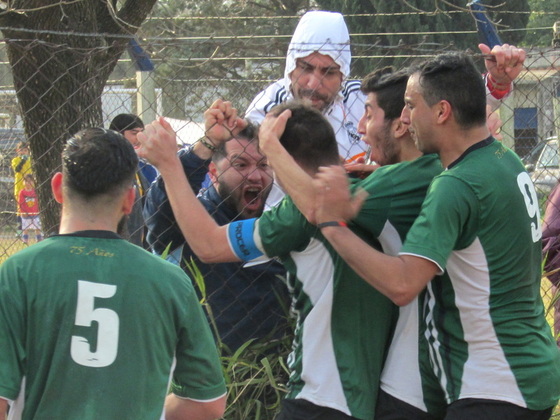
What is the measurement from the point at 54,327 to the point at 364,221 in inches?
41.9

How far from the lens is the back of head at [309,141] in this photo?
2846 millimetres

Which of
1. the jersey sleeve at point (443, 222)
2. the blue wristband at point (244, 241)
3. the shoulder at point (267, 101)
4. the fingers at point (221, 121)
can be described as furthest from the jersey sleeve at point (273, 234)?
the shoulder at point (267, 101)

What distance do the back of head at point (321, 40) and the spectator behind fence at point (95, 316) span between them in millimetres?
1744

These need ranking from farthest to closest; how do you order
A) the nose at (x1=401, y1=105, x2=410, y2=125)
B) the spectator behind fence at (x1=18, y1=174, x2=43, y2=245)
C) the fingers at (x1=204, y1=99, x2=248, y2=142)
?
1. the spectator behind fence at (x1=18, y1=174, x2=43, y2=245)
2. the fingers at (x1=204, y1=99, x2=248, y2=142)
3. the nose at (x1=401, y1=105, x2=410, y2=125)

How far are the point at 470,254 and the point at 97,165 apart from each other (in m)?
1.18

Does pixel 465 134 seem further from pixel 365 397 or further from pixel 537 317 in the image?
pixel 365 397

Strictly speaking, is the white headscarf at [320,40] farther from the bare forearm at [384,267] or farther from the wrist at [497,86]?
the bare forearm at [384,267]


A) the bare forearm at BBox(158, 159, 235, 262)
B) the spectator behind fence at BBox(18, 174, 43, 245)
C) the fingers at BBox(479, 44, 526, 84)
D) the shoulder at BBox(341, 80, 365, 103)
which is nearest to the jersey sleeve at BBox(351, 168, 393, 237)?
the bare forearm at BBox(158, 159, 235, 262)

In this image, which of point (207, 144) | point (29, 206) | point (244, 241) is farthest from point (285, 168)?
point (29, 206)

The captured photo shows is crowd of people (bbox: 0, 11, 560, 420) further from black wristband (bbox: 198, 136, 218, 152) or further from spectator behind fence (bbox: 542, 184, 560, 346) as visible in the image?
spectator behind fence (bbox: 542, 184, 560, 346)

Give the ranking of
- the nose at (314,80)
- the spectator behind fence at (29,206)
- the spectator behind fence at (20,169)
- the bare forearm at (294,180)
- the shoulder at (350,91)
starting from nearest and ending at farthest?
1. the bare forearm at (294,180)
2. the nose at (314,80)
3. the shoulder at (350,91)
4. the spectator behind fence at (20,169)
5. the spectator behind fence at (29,206)

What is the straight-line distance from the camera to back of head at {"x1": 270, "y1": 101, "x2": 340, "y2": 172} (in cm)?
285

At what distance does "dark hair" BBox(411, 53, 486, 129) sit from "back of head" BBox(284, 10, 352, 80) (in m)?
1.17

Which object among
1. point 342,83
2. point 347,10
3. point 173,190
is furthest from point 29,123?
point 347,10
